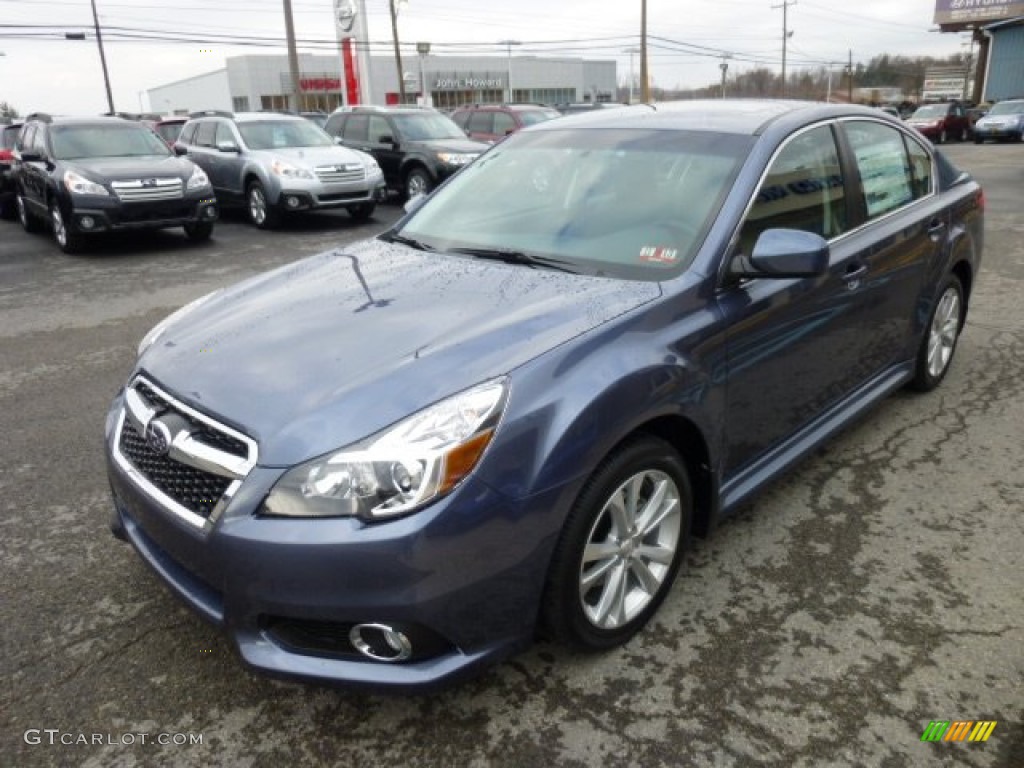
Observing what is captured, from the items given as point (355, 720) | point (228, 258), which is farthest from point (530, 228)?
point (228, 258)

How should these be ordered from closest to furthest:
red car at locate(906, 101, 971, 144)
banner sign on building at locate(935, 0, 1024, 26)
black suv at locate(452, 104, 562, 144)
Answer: black suv at locate(452, 104, 562, 144), red car at locate(906, 101, 971, 144), banner sign on building at locate(935, 0, 1024, 26)

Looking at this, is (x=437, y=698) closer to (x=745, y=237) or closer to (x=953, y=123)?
(x=745, y=237)

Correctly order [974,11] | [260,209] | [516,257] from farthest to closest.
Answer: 1. [974,11]
2. [260,209]
3. [516,257]

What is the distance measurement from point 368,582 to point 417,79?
71.0m

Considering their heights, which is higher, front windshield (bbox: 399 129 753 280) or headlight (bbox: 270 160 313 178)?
front windshield (bbox: 399 129 753 280)

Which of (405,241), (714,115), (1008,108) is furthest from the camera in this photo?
(1008,108)

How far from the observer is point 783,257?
2643 mm

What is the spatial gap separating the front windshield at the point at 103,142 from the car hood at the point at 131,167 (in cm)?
23

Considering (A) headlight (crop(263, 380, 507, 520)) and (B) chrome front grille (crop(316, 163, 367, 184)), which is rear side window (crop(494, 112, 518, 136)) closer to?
(B) chrome front grille (crop(316, 163, 367, 184))

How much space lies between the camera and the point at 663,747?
218 centimetres

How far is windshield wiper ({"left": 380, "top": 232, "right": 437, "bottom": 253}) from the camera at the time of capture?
11.1ft

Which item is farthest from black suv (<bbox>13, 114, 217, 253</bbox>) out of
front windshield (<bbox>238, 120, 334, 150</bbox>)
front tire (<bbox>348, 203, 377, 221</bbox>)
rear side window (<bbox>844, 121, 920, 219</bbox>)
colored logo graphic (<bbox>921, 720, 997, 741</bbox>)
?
colored logo graphic (<bbox>921, 720, 997, 741</bbox>)

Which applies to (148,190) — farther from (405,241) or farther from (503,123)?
(503,123)

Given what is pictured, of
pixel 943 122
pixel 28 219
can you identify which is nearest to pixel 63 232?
pixel 28 219
